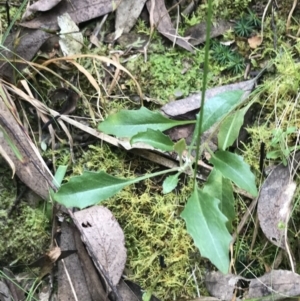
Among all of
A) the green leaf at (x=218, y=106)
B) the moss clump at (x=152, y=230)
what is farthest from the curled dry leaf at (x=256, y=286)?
the green leaf at (x=218, y=106)

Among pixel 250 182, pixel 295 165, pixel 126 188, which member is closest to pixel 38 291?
pixel 126 188

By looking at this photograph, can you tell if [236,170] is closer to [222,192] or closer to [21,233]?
[222,192]

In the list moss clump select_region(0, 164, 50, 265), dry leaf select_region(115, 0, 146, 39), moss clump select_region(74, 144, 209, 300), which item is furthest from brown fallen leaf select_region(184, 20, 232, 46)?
moss clump select_region(0, 164, 50, 265)

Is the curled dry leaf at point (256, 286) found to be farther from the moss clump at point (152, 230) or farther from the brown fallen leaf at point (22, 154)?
the brown fallen leaf at point (22, 154)

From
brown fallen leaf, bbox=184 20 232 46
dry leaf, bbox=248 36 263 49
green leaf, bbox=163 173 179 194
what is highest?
brown fallen leaf, bbox=184 20 232 46

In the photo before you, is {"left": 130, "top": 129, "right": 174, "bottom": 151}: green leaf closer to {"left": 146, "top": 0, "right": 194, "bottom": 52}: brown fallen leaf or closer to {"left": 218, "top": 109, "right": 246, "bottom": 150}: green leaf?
{"left": 218, "top": 109, "right": 246, "bottom": 150}: green leaf

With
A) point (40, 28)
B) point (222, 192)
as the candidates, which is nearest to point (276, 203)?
point (222, 192)

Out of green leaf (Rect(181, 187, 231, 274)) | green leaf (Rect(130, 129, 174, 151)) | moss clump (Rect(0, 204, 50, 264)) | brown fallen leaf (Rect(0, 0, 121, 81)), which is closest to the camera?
green leaf (Rect(181, 187, 231, 274))

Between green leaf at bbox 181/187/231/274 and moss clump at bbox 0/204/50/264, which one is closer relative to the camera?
Answer: green leaf at bbox 181/187/231/274
